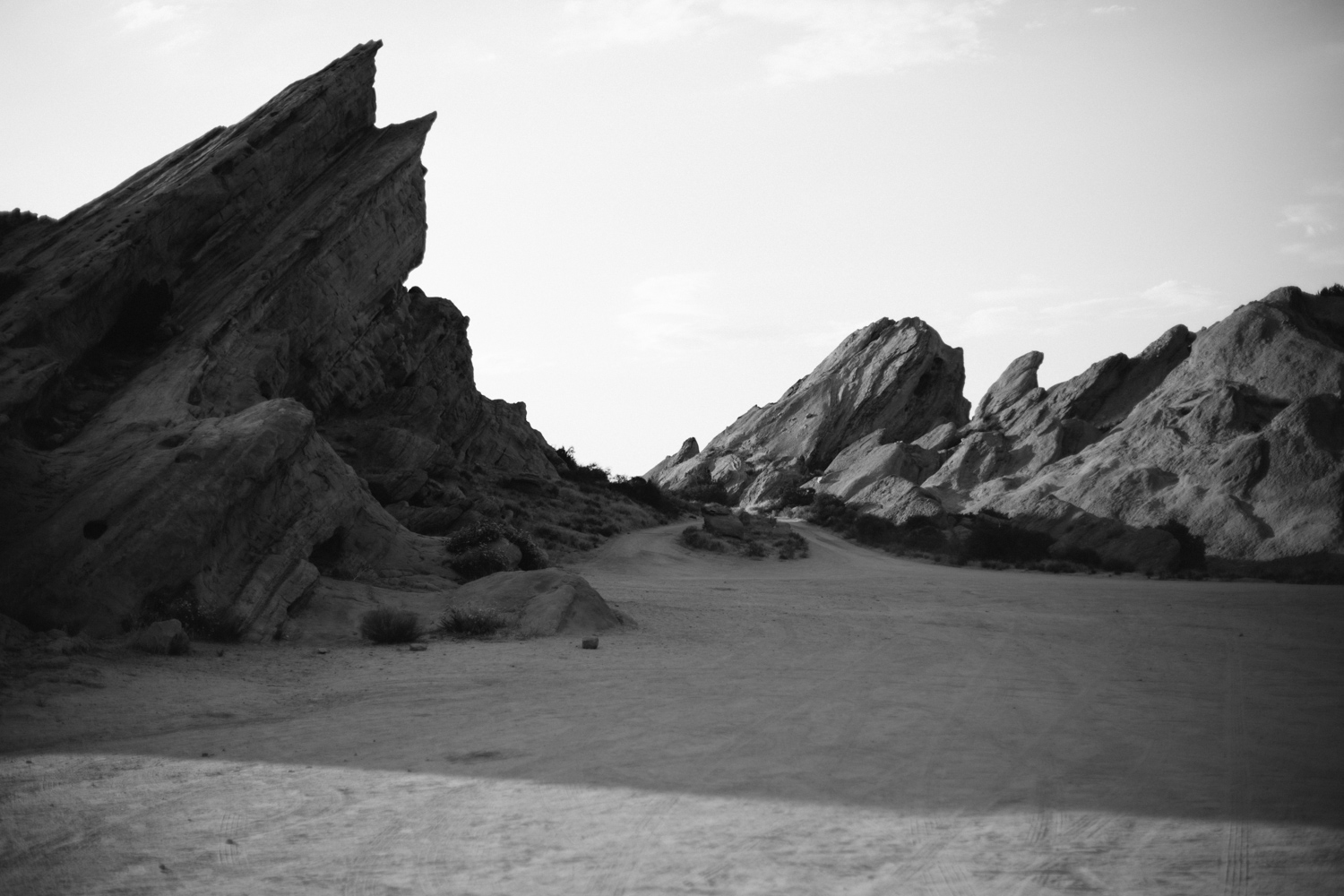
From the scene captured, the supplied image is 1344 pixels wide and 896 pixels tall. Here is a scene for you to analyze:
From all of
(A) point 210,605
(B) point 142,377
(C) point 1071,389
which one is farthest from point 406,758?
(C) point 1071,389

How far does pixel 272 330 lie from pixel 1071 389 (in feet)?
Answer: 131

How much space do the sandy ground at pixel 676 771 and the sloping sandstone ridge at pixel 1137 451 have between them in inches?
724

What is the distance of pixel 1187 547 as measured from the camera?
29.8m

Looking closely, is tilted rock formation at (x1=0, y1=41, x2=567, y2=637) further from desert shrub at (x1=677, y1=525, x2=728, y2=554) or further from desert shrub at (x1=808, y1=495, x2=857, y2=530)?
desert shrub at (x1=808, y1=495, x2=857, y2=530)

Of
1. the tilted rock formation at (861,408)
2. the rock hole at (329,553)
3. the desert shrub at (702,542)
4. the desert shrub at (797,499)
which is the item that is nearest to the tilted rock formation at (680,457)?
the tilted rock formation at (861,408)

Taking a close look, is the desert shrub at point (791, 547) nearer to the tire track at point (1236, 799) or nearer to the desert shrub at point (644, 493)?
the desert shrub at point (644, 493)

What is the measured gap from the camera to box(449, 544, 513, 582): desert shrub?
18891 mm

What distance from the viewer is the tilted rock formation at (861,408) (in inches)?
2881

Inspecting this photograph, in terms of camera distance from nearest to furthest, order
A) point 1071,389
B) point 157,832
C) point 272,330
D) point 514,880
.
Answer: point 514,880, point 157,832, point 272,330, point 1071,389

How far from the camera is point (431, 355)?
4150 centimetres

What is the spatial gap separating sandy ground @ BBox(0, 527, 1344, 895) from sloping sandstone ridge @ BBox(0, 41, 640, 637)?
6.65 feet

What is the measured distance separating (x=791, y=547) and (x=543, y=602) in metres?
21.5

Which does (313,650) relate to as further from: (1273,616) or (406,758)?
(1273,616)

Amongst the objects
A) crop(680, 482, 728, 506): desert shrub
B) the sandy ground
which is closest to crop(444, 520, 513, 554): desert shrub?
→ the sandy ground
